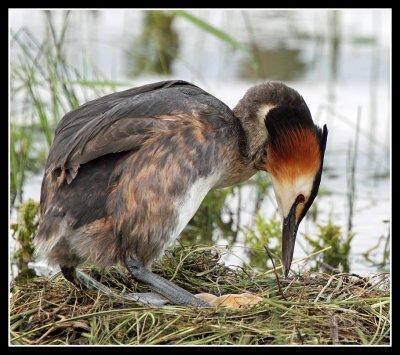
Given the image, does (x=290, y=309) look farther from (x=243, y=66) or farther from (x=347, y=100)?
(x=243, y=66)

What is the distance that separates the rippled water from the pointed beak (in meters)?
A: 1.49

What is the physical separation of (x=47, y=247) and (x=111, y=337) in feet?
2.52

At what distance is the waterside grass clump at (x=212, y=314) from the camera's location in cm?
586

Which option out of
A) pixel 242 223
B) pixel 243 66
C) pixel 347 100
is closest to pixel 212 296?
pixel 242 223

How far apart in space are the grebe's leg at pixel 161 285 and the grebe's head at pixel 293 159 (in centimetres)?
80

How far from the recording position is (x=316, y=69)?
13375 mm

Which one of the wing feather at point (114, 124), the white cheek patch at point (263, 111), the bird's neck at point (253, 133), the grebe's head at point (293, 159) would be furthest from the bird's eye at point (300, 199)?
the wing feather at point (114, 124)

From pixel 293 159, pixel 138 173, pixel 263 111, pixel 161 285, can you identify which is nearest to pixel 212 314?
pixel 161 285

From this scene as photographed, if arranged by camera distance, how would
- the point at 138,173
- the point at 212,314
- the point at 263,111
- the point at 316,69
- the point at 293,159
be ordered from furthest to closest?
1. the point at 316,69
2. the point at 263,111
3. the point at 293,159
4. the point at 138,173
5. the point at 212,314

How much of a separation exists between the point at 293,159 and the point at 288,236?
20.6 inches

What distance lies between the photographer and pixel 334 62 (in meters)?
13.5

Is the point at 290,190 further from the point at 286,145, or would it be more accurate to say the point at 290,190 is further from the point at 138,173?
the point at 138,173

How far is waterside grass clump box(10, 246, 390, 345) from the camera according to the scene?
5.86 meters

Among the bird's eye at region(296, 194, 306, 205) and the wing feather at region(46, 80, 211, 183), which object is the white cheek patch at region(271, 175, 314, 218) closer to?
the bird's eye at region(296, 194, 306, 205)
